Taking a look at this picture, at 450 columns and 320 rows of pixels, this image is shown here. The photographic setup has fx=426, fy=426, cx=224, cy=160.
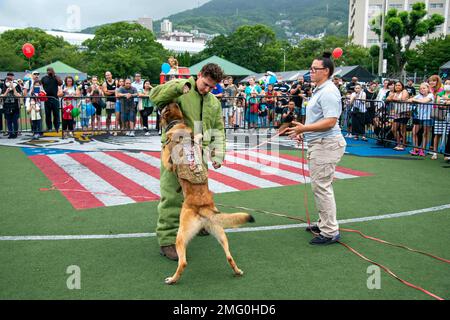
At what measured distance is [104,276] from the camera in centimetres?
425

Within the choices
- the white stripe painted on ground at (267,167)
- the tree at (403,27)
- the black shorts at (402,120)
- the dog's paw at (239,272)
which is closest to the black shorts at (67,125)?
the white stripe painted on ground at (267,167)

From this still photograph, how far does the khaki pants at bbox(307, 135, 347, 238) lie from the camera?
5152 millimetres

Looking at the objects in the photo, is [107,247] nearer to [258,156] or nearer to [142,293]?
[142,293]

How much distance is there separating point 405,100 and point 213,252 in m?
9.60

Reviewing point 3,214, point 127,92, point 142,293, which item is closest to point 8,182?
point 3,214

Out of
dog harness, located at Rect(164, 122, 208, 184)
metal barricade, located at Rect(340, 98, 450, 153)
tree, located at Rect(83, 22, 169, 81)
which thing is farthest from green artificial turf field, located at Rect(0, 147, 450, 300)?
tree, located at Rect(83, 22, 169, 81)

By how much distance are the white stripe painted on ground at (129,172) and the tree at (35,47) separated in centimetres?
8138

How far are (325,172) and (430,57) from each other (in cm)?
7127

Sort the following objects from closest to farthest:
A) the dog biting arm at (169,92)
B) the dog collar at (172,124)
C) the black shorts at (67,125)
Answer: the dog biting arm at (169,92) → the dog collar at (172,124) → the black shorts at (67,125)

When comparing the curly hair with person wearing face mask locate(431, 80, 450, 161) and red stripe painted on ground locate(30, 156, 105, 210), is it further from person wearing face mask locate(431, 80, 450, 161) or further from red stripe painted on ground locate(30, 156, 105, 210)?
person wearing face mask locate(431, 80, 450, 161)

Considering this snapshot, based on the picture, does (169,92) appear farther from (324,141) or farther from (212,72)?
(324,141)

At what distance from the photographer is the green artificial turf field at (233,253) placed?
157 inches

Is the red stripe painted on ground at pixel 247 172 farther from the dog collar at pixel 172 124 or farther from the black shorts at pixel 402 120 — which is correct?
the black shorts at pixel 402 120

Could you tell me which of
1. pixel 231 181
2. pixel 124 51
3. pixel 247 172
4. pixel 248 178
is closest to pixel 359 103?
pixel 247 172
